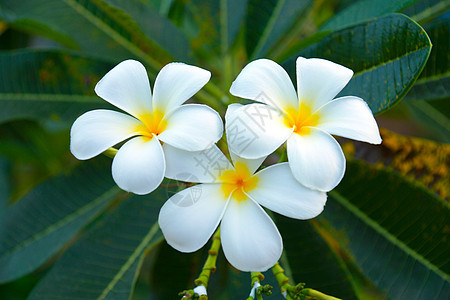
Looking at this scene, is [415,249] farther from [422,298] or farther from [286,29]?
[286,29]

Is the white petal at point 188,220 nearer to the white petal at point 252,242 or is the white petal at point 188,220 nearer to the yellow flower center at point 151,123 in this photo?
the white petal at point 252,242

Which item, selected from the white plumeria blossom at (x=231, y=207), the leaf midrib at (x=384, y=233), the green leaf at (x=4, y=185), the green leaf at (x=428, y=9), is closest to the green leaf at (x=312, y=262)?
the leaf midrib at (x=384, y=233)

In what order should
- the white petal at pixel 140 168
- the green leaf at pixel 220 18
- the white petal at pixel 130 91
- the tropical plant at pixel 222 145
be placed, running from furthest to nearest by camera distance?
the green leaf at pixel 220 18 < the tropical plant at pixel 222 145 < the white petal at pixel 130 91 < the white petal at pixel 140 168

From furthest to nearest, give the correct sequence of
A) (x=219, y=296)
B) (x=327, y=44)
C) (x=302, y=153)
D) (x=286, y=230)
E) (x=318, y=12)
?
(x=318, y=12) < (x=219, y=296) < (x=286, y=230) < (x=327, y=44) < (x=302, y=153)

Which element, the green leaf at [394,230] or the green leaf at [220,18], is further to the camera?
the green leaf at [220,18]

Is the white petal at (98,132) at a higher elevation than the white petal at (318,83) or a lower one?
lower

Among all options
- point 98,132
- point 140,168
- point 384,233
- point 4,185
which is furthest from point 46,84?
point 384,233

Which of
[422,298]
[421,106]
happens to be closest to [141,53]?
[421,106]
